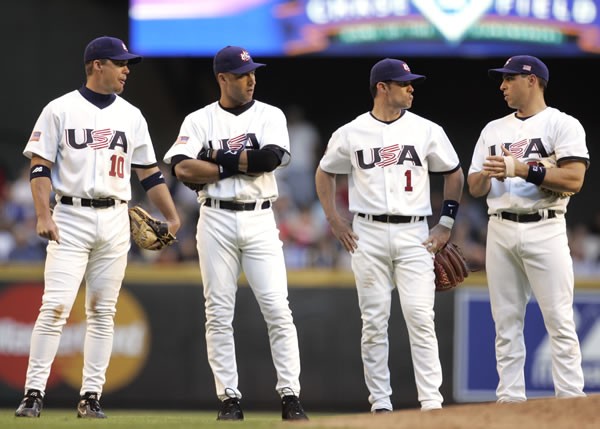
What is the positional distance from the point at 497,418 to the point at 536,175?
1.52 metres

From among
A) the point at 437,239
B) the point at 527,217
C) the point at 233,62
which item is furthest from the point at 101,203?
the point at 527,217

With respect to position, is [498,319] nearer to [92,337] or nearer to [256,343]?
[92,337]

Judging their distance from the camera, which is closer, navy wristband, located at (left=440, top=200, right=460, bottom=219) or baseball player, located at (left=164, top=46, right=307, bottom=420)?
baseball player, located at (left=164, top=46, right=307, bottom=420)

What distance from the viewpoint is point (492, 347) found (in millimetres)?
10234

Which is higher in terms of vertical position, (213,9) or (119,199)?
(213,9)

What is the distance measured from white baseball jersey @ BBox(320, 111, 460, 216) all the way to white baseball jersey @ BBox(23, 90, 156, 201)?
1354 millimetres

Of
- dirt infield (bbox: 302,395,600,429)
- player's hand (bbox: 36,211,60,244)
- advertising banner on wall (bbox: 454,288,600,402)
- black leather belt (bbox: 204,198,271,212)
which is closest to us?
dirt infield (bbox: 302,395,600,429)

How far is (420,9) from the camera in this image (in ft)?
43.4

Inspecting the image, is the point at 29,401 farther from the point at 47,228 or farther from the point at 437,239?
the point at 437,239

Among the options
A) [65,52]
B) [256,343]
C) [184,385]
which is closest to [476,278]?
[256,343]

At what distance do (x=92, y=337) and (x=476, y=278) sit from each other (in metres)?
4.70

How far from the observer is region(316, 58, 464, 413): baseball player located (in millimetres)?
6750

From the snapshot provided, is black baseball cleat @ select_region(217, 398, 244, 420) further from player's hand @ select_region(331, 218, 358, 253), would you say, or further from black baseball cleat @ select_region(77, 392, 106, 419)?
player's hand @ select_region(331, 218, 358, 253)

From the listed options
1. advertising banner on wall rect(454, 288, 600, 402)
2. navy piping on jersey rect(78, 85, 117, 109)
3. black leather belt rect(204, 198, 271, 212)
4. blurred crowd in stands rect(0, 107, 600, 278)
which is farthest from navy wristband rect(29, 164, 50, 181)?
advertising banner on wall rect(454, 288, 600, 402)
